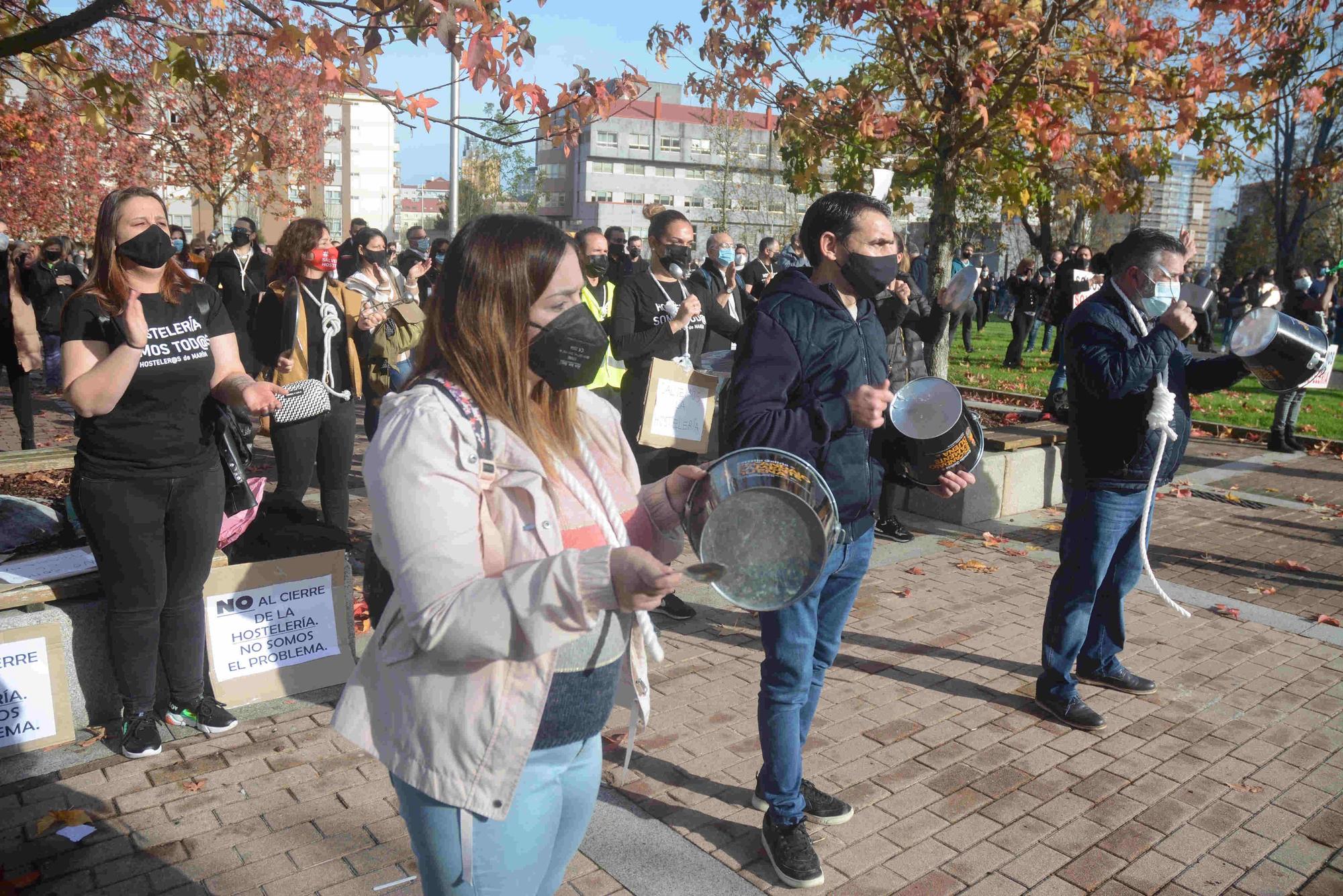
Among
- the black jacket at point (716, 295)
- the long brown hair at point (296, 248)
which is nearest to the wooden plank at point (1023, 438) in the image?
the black jacket at point (716, 295)

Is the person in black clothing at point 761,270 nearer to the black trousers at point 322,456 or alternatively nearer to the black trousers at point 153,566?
the black trousers at point 322,456

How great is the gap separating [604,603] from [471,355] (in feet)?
1.74

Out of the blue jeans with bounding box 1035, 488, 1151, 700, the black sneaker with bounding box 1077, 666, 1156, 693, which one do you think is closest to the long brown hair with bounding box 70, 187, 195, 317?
the blue jeans with bounding box 1035, 488, 1151, 700

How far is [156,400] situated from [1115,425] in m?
Result: 3.83

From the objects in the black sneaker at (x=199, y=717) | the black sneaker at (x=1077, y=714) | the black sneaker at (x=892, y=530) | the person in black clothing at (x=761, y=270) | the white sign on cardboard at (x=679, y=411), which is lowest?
the black sneaker at (x=199, y=717)

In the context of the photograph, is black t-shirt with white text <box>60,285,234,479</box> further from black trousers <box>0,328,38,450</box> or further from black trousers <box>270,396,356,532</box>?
black trousers <box>0,328,38,450</box>

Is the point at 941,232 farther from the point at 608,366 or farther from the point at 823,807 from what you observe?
A: the point at 823,807

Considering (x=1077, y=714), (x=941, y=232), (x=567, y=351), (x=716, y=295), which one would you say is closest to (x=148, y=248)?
(x=567, y=351)

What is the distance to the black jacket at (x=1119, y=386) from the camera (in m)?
4.26

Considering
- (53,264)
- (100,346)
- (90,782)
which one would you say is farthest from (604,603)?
(53,264)

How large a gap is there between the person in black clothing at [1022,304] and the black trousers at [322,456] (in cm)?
1495

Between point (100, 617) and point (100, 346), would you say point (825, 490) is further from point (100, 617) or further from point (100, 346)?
point (100, 617)

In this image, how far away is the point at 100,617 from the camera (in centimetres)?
432

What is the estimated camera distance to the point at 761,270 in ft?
39.5
